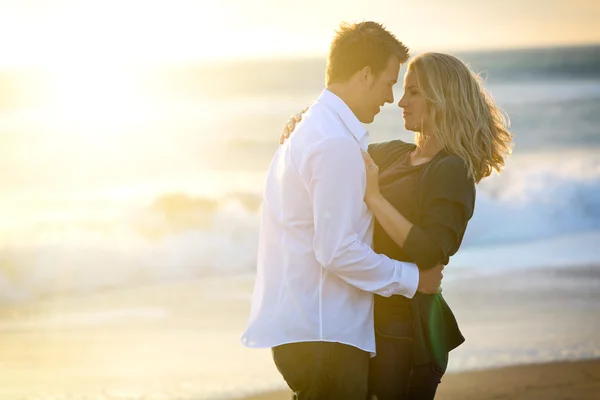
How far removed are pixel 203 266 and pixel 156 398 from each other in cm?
369

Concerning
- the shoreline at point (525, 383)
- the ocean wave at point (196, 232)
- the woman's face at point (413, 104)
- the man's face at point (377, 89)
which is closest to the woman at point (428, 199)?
the woman's face at point (413, 104)

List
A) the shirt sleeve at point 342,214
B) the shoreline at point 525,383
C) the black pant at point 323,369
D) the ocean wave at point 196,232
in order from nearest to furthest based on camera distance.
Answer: the shirt sleeve at point 342,214 < the black pant at point 323,369 < the shoreline at point 525,383 < the ocean wave at point 196,232

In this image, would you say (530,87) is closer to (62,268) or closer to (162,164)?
(162,164)

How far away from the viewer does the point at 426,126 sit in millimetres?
2361

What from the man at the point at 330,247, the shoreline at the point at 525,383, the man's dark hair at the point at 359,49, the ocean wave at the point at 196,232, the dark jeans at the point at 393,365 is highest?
the man's dark hair at the point at 359,49

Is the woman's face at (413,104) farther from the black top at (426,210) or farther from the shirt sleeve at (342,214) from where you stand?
the shirt sleeve at (342,214)

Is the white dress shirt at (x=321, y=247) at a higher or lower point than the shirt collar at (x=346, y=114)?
lower

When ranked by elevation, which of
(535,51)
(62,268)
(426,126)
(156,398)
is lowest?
(62,268)

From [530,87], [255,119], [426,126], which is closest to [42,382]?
[426,126]

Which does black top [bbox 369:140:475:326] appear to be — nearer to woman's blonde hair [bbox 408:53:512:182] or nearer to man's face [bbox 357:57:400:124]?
woman's blonde hair [bbox 408:53:512:182]

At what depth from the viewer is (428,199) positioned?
2195 mm

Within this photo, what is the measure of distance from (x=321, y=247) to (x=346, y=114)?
317 mm

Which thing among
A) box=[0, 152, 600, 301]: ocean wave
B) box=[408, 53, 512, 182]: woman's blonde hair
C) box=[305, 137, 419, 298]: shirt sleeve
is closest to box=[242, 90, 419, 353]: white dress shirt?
box=[305, 137, 419, 298]: shirt sleeve

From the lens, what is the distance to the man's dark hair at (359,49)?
2135 millimetres
